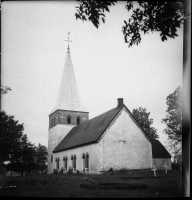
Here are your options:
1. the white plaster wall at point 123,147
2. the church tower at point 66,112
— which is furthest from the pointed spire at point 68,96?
the white plaster wall at point 123,147

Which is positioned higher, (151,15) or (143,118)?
(151,15)

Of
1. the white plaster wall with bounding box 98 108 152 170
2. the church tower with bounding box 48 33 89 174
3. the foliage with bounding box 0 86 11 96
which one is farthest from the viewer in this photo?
the church tower with bounding box 48 33 89 174

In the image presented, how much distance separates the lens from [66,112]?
3684 centimetres

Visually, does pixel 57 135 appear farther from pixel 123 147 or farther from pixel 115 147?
pixel 123 147

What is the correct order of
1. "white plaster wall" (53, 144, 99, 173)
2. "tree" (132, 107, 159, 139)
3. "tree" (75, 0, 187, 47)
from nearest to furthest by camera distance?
"tree" (75, 0, 187, 47) < "tree" (132, 107, 159, 139) < "white plaster wall" (53, 144, 99, 173)

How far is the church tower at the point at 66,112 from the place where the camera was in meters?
36.2

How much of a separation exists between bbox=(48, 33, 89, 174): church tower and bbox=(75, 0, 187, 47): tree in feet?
98.2

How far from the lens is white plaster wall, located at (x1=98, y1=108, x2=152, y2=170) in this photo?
2136 centimetres

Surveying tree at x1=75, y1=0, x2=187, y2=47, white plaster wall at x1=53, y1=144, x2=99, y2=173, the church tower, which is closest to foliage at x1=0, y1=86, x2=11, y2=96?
tree at x1=75, y1=0, x2=187, y2=47

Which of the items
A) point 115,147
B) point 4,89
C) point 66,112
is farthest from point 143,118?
point 66,112

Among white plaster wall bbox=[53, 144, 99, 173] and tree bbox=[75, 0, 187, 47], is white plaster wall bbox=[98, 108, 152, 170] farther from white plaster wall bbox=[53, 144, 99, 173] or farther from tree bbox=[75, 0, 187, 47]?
tree bbox=[75, 0, 187, 47]

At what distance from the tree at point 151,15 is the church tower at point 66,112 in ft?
98.2

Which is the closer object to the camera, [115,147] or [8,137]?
[8,137]

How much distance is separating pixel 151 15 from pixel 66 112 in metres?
31.7
